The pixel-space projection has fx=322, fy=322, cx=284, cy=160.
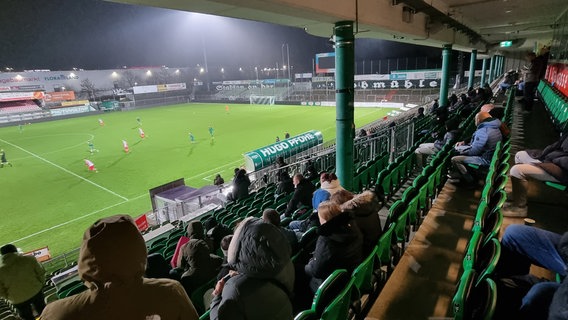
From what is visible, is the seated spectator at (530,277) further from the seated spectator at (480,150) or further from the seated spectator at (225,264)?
the seated spectator at (480,150)

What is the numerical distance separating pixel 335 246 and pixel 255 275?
1008mm

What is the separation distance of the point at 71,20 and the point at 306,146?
6278 centimetres

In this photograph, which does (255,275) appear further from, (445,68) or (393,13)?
(445,68)

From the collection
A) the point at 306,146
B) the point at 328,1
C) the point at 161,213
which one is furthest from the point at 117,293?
the point at 306,146

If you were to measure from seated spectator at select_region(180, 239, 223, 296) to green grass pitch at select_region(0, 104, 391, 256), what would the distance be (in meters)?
9.73

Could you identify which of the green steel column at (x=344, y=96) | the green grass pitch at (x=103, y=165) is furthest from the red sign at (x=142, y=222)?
the green steel column at (x=344, y=96)

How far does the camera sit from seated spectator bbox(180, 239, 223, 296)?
342 centimetres

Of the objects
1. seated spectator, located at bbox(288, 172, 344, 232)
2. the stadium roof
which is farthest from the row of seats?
the stadium roof

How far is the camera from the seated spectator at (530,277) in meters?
1.93

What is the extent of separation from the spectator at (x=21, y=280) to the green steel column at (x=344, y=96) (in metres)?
5.15

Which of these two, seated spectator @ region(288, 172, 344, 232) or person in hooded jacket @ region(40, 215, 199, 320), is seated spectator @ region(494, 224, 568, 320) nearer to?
person in hooded jacket @ region(40, 215, 199, 320)

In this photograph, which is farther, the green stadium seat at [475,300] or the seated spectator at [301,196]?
the seated spectator at [301,196]

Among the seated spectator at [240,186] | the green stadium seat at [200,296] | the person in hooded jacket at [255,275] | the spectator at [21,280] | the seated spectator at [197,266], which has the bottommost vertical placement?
the seated spectator at [240,186]

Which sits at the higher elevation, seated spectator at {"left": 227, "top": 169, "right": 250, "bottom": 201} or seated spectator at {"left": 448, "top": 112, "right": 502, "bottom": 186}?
seated spectator at {"left": 448, "top": 112, "right": 502, "bottom": 186}
